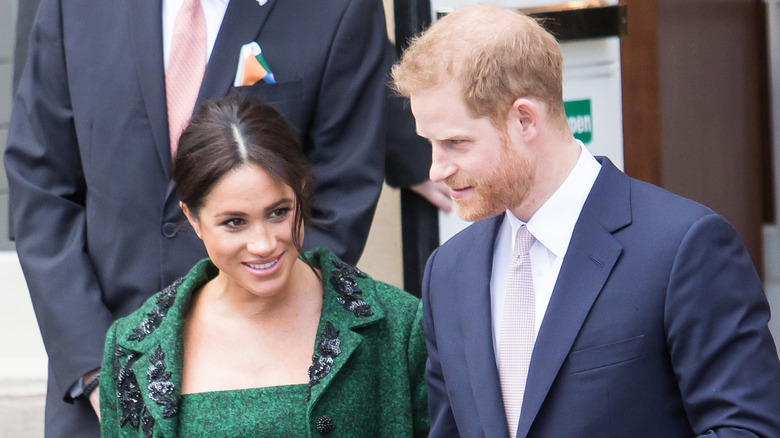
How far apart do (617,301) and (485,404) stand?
321 mm

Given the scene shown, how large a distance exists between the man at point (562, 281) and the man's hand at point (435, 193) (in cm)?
159

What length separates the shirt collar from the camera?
2049mm

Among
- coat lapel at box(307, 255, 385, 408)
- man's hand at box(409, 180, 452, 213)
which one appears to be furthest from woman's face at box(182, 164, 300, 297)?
man's hand at box(409, 180, 452, 213)

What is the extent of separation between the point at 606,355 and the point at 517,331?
0.68 ft

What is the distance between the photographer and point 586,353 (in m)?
1.93

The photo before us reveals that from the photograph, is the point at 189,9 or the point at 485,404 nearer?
the point at 485,404

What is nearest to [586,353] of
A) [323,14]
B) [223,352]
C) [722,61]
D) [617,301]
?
[617,301]

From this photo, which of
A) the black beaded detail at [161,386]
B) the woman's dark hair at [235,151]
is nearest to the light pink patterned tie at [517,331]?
the woman's dark hair at [235,151]

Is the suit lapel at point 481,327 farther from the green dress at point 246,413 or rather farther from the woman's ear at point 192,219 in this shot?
the woman's ear at point 192,219

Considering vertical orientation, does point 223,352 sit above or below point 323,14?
below

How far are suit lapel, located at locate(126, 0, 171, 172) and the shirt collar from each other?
1195 mm

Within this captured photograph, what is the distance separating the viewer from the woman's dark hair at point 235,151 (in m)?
2.62

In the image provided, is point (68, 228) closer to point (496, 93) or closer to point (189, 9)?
point (189, 9)

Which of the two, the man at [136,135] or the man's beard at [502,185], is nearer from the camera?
the man's beard at [502,185]
